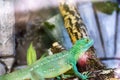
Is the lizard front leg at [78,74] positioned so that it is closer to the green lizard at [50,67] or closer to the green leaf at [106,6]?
the green lizard at [50,67]

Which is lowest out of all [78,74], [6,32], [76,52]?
[78,74]

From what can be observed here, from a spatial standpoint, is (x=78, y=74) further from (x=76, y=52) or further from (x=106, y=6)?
(x=106, y=6)

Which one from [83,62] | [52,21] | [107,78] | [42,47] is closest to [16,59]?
[42,47]

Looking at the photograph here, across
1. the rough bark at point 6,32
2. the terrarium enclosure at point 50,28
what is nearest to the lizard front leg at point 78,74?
the terrarium enclosure at point 50,28

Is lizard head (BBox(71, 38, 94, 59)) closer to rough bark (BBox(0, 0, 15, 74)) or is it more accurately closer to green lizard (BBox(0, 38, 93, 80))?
green lizard (BBox(0, 38, 93, 80))

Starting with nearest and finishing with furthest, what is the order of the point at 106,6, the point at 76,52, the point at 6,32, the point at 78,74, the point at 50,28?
the point at 78,74, the point at 76,52, the point at 6,32, the point at 50,28, the point at 106,6

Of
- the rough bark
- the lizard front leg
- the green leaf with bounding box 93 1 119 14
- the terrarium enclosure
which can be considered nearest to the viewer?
the lizard front leg

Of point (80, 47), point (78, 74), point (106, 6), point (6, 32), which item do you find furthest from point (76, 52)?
point (106, 6)

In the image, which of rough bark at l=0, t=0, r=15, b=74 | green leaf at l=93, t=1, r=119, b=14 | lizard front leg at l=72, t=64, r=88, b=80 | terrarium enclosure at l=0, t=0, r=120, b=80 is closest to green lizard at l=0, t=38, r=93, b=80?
lizard front leg at l=72, t=64, r=88, b=80

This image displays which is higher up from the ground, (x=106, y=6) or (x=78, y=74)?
(x=106, y=6)
